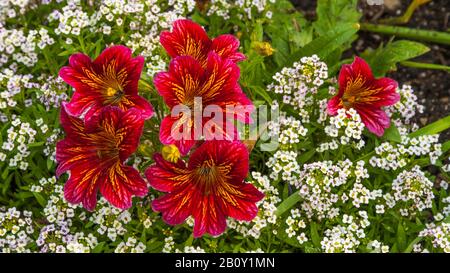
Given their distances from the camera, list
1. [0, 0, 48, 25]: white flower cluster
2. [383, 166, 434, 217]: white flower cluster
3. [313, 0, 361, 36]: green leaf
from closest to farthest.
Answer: [383, 166, 434, 217]: white flower cluster < [0, 0, 48, 25]: white flower cluster < [313, 0, 361, 36]: green leaf

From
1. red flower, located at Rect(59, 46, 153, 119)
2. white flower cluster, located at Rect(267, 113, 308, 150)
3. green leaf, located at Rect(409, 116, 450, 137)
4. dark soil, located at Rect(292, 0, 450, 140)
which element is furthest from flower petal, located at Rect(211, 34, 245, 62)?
dark soil, located at Rect(292, 0, 450, 140)

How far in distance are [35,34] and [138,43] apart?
50cm

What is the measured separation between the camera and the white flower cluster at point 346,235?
253 cm

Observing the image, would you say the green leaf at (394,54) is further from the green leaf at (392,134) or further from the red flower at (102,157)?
the red flower at (102,157)

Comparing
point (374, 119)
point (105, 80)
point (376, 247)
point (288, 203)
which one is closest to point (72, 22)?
point (105, 80)

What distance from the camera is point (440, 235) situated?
2547 millimetres

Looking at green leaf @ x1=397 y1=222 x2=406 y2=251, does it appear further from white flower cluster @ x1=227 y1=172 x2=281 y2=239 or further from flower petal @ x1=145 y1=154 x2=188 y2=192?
flower petal @ x1=145 y1=154 x2=188 y2=192

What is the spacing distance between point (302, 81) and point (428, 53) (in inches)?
45.6

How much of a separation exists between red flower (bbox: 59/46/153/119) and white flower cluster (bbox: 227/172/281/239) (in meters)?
0.64

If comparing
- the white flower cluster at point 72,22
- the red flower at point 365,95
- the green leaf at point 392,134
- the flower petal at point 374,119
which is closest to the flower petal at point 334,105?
the red flower at point 365,95

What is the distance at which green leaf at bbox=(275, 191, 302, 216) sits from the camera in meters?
2.69

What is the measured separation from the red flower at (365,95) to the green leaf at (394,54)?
0.55 metres
